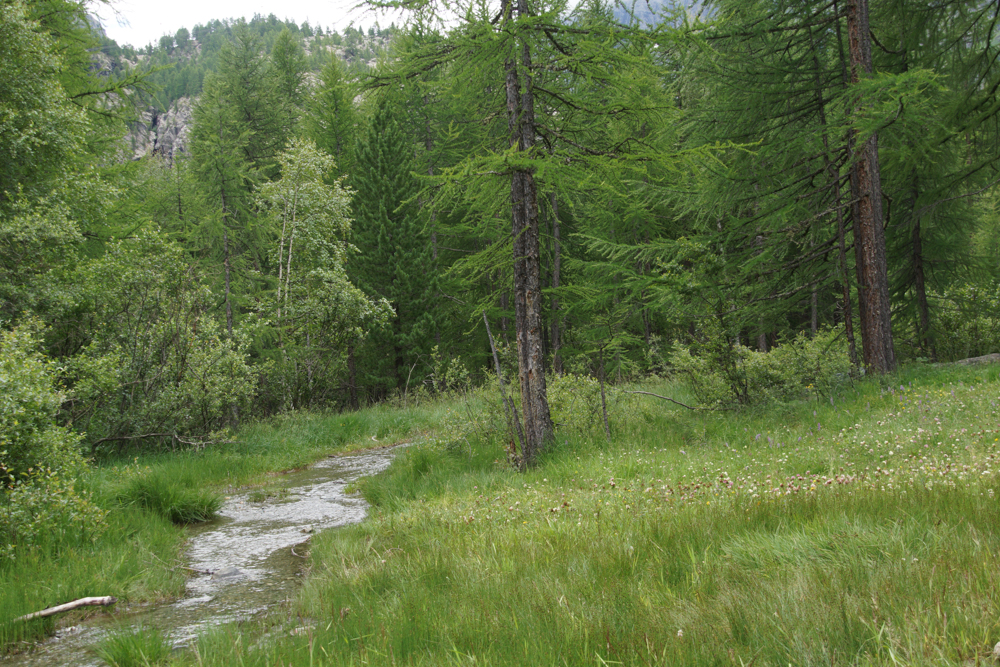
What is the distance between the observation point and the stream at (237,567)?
13.6 feet

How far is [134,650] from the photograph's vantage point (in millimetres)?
3504

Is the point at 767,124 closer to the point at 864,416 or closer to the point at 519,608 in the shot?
the point at 864,416

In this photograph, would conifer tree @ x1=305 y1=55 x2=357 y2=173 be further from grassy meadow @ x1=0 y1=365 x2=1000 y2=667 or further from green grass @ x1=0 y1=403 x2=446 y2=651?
grassy meadow @ x1=0 y1=365 x2=1000 y2=667

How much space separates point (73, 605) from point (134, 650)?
4.73 feet

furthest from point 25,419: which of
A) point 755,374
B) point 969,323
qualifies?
point 969,323

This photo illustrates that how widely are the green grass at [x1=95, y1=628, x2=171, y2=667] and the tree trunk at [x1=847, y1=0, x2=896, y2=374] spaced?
10676 millimetres

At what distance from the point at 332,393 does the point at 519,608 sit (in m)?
22.0

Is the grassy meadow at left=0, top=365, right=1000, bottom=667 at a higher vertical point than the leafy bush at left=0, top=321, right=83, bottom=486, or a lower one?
lower

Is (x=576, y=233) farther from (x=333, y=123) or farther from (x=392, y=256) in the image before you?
(x=333, y=123)

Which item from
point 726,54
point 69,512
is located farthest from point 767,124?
point 69,512

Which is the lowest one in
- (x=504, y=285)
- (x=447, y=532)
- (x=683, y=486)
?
(x=447, y=532)

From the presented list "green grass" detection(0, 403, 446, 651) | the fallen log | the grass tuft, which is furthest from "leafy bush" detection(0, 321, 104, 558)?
the grass tuft

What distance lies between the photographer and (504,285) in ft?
35.6

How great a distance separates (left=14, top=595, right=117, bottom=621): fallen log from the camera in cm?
424
